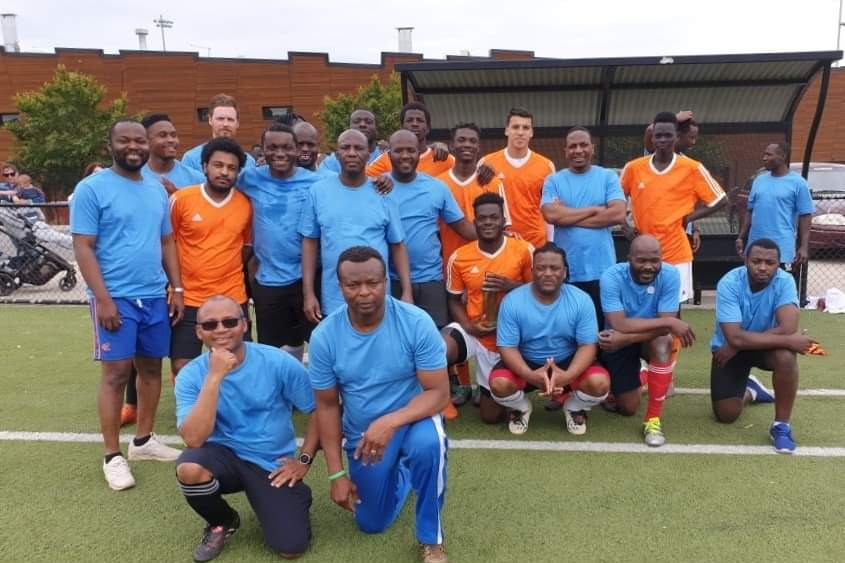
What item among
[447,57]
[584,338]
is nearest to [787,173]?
[584,338]

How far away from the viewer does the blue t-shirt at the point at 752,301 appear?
3914mm

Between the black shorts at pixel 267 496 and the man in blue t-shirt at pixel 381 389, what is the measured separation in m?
0.25

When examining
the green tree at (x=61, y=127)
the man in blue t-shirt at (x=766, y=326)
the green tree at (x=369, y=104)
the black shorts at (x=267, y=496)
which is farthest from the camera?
the green tree at (x=369, y=104)

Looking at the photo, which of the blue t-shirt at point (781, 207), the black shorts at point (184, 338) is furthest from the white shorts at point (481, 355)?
the blue t-shirt at point (781, 207)

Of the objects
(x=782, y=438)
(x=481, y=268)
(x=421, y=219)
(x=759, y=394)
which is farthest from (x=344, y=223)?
(x=759, y=394)

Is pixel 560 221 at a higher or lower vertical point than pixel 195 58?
lower

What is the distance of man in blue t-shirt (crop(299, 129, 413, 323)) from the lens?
3725mm

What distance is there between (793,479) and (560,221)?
2041 millimetres

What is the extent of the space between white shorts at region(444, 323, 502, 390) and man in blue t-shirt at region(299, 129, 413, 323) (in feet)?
2.03

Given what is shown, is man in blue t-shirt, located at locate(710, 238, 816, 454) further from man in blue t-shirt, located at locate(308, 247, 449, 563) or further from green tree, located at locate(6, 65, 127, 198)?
green tree, located at locate(6, 65, 127, 198)

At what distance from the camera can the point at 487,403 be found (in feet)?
14.3

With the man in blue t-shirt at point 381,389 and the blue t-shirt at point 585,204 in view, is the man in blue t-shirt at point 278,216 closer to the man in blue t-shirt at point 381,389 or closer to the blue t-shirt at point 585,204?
the man in blue t-shirt at point 381,389

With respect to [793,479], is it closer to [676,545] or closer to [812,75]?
[676,545]

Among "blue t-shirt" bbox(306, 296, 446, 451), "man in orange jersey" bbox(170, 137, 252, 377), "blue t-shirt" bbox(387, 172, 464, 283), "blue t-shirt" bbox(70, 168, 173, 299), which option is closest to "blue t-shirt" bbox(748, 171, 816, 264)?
"blue t-shirt" bbox(387, 172, 464, 283)
